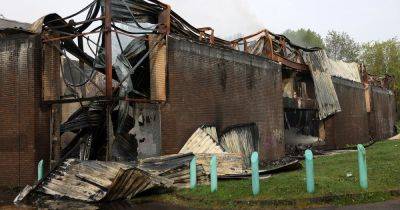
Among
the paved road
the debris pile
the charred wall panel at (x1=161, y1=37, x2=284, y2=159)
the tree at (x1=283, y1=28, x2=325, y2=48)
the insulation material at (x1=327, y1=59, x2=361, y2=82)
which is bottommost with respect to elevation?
the paved road

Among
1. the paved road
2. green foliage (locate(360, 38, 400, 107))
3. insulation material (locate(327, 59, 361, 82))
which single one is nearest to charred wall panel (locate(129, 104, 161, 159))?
the paved road

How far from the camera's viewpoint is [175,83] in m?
15.4

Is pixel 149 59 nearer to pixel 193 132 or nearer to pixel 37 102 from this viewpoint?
pixel 193 132

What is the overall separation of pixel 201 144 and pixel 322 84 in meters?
12.8

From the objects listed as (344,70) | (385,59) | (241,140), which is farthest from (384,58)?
(241,140)

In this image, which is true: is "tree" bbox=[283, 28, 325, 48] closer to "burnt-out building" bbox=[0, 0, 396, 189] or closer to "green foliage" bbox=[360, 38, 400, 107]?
"green foliage" bbox=[360, 38, 400, 107]

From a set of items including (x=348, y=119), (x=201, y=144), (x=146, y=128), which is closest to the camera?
(x=146, y=128)

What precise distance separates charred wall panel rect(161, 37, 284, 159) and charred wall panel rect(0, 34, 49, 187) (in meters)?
4.16

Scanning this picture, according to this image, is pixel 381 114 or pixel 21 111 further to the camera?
pixel 381 114

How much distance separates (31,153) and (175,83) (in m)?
5.25

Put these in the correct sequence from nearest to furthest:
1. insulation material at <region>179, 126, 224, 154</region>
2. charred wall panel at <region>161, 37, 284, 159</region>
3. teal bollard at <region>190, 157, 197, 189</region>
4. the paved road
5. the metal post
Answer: the paved road
teal bollard at <region>190, 157, 197, 189</region>
the metal post
insulation material at <region>179, 126, 224, 154</region>
charred wall panel at <region>161, 37, 284, 159</region>

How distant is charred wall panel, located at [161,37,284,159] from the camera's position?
15289 millimetres

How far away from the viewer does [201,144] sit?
50.7 feet

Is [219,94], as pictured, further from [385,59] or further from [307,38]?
[307,38]
